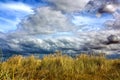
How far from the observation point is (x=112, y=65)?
23688 millimetres

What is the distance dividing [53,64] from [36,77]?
3.82 meters

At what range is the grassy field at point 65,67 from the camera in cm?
1824

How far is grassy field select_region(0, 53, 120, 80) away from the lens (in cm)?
1824

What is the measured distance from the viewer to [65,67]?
2012 centimetres

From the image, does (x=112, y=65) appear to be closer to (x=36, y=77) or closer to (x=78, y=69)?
(x=78, y=69)

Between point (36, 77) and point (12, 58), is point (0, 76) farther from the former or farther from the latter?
point (12, 58)

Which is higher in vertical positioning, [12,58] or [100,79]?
[12,58]

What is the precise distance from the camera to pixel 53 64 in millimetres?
21047

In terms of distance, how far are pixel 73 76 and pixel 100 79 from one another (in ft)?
5.09

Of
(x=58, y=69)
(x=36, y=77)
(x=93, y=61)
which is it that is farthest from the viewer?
(x=93, y=61)

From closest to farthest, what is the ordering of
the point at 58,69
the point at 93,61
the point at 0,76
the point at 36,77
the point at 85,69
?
the point at 0,76 → the point at 36,77 → the point at 58,69 → the point at 85,69 → the point at 93,61

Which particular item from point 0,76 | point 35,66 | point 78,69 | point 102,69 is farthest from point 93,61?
point 0,76

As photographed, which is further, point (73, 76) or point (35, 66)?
point (35, 66)

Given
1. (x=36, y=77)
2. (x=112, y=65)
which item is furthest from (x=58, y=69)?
(x=112, y=65)
